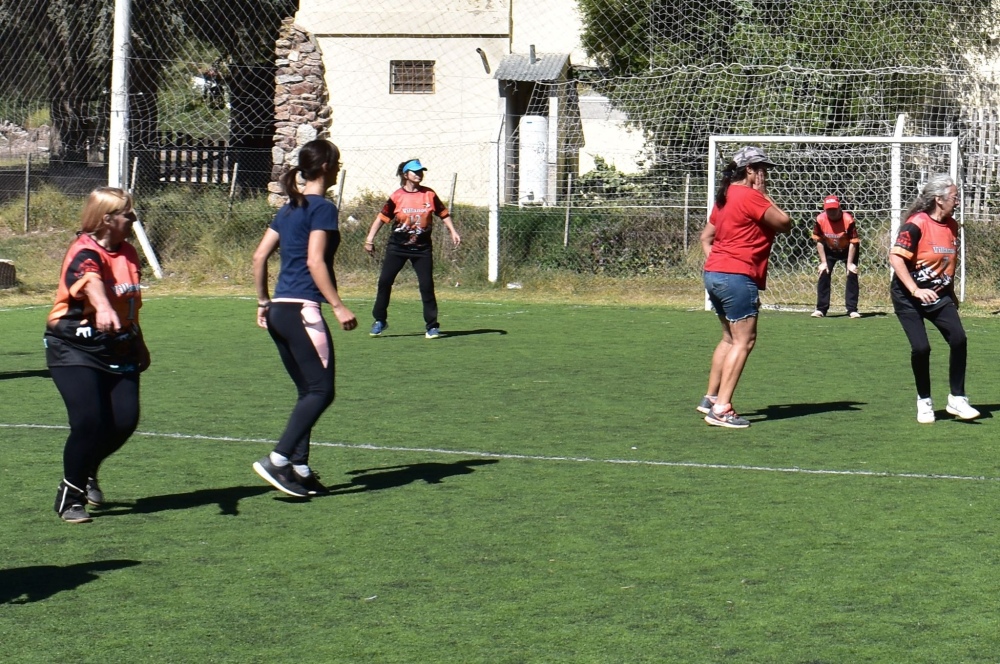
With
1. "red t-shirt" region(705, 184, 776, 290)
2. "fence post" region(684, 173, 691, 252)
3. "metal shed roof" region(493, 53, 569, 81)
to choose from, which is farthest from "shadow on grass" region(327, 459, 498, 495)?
"metal shed roof" region(493, 53, 569, 81)

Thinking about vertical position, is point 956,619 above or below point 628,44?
below

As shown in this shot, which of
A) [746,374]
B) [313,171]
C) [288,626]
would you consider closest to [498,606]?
[288,626]

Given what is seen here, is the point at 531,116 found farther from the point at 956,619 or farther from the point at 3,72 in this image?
the point at 956,619

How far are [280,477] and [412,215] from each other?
7.94 m

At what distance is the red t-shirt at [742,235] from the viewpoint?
912cm

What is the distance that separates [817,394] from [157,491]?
5738 millimetres

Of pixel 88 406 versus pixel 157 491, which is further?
pixel 157 491

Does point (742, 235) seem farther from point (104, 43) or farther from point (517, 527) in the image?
point (104, 43)

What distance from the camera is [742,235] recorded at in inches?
363

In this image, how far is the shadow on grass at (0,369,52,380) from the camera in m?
12.0

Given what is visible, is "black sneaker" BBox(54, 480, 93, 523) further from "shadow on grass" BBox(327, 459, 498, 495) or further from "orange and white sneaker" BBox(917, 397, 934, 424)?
"orange and white sneaker" BBox(917, 397, 934, 424)

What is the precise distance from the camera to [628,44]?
25359 mm

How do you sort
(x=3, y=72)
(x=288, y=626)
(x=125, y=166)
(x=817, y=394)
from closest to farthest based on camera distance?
(x=288, y=626)
(x=817, y=394)
(x=125, y=166)
(x=3, y=72)

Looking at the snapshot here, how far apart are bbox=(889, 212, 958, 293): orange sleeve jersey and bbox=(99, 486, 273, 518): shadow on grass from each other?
463cm
